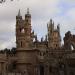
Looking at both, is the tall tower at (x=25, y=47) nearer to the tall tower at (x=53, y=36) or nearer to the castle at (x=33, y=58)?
the castle at (x=33, y=58)

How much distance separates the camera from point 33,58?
5675 centimetres

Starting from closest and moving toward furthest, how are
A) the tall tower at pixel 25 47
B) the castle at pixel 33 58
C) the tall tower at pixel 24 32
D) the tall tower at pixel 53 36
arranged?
the castle at pixel 33 58, the tall tower at pixel 25 47, the tall tower at pixel 24 32, the tall tower at pixel 53 36

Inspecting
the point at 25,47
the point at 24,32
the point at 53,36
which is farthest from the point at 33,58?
the point at 53,36

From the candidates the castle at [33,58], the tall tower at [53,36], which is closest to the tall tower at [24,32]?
the castle at [33,58]

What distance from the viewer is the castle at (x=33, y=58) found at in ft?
173

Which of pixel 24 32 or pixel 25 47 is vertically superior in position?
pixel 24 32

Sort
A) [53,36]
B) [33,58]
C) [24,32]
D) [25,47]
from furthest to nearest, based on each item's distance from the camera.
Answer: [53,36]
[24,32]
[25,47]
[33,58]

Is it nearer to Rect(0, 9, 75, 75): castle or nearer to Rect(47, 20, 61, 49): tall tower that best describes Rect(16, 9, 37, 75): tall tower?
Rect(0, 9, 75, 75): castle

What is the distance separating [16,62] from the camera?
58.5 meters

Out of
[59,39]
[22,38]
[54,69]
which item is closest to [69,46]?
[54,69]

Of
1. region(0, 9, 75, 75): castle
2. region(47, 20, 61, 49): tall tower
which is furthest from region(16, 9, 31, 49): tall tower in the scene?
region(47, 20, 61, 49): tall tower

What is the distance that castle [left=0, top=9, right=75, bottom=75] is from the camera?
52844mm

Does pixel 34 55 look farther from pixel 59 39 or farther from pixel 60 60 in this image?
pixel 59 39

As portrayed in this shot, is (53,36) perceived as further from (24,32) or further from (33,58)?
(33,58)
